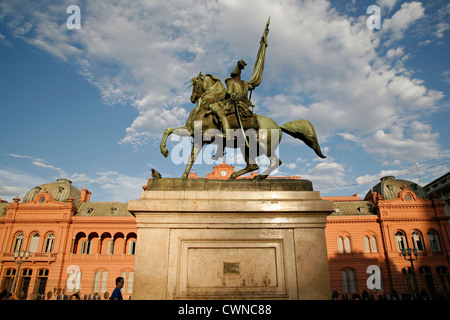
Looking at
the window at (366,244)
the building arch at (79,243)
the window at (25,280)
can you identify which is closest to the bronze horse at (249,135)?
the window at (366,244)

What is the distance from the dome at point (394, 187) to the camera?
117 ft

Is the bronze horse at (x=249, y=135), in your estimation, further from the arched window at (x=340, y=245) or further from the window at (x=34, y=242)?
the window at (x=34, y=242)

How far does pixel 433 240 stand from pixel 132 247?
33954mm

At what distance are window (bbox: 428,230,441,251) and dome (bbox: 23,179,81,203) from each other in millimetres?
41928

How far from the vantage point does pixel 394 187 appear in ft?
122

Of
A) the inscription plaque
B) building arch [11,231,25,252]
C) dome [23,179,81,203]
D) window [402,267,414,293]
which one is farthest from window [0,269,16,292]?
window [402,267,414,293]

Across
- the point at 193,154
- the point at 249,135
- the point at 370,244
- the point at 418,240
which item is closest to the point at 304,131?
the point at 249,135

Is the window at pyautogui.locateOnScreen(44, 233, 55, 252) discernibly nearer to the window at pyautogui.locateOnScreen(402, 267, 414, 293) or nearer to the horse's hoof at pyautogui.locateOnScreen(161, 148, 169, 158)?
the horse's hoof at pyautogui.locateOnScreen(161, 148, 169, 158)

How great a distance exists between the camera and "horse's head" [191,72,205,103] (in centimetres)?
710

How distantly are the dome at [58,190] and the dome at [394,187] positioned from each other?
38.7 meters
